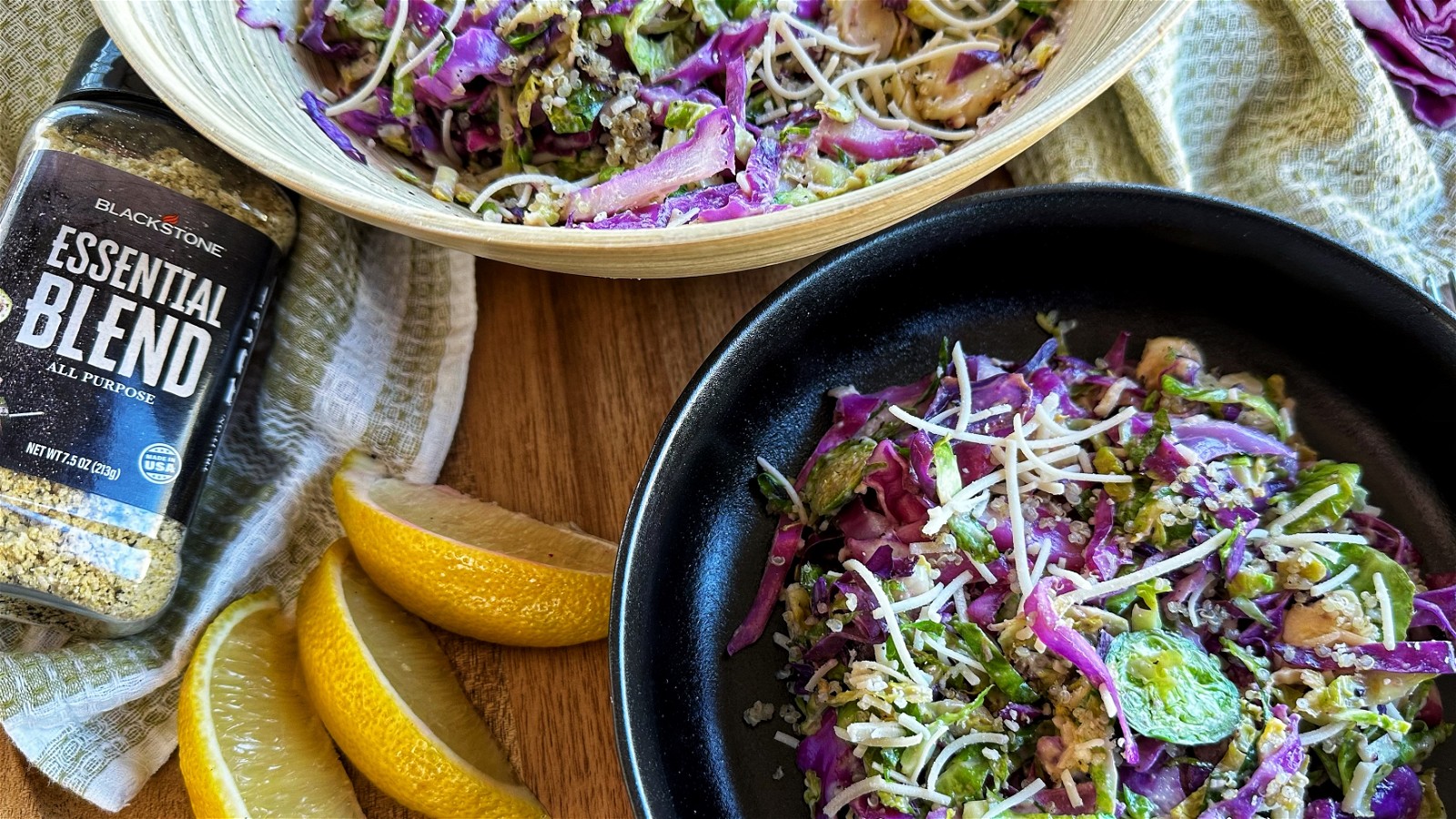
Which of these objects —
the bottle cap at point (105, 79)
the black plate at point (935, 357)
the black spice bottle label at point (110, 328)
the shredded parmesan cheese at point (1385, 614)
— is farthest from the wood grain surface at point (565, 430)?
the shredded parmesan cheese at point (1385, 614)

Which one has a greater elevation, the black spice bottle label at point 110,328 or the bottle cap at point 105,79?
the bottle cap at point 105,79

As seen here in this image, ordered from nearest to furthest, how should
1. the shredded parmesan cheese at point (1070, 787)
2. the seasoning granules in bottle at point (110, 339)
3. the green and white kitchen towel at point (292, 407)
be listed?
the shredded parmesan cheese at point (1070, 787) < the seasoning granules in bottle at point (110, 339) < the green and white kitchen towel at point (292, 407)

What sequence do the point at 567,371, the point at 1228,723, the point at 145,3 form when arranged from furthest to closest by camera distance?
the point at 567,371 → the point at 145,3 → the point at 1228,723

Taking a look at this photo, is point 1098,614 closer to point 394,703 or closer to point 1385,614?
point 1385,614

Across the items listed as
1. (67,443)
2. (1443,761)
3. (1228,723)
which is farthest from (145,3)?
(1443,761)

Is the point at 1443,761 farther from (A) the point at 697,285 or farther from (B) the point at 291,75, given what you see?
(B) the point at 291,75

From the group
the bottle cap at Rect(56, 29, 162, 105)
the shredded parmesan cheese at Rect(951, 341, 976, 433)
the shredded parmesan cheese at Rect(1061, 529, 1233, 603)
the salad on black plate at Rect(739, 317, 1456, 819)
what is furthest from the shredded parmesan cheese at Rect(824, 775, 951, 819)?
the bottle cap at Rect(56, 29, 162, 105)

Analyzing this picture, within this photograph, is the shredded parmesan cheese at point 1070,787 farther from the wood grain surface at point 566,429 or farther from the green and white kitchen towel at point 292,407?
the green and white kitchen towel at point 292,407
